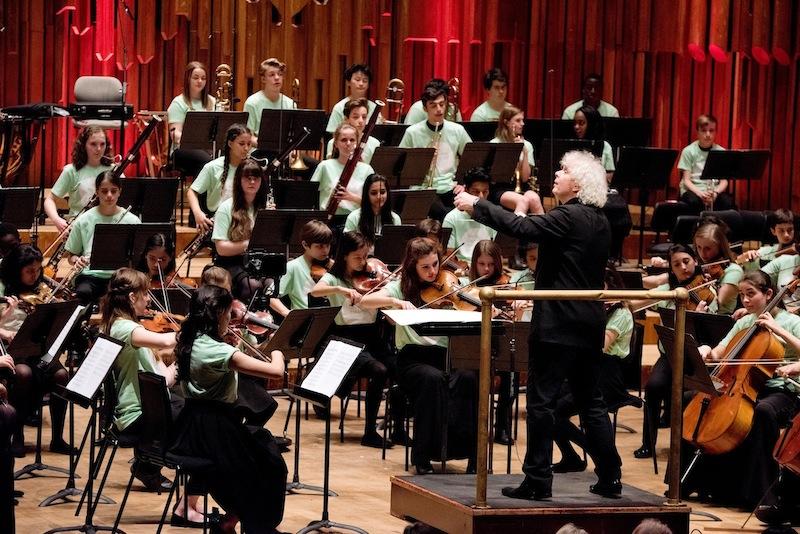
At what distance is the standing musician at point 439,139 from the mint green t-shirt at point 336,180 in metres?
0.82

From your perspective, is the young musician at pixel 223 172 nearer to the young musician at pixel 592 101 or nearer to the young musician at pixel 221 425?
the young musician at pixel 221 425

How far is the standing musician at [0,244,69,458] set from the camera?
7.06 meters

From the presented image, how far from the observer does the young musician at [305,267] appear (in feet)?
25.7

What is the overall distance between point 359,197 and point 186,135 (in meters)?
1.36

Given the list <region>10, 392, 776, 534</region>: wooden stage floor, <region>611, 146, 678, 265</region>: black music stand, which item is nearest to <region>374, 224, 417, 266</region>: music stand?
<region>10, 392, 776, 534</region>: wooden stage floor

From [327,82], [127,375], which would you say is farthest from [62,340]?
[327,82]

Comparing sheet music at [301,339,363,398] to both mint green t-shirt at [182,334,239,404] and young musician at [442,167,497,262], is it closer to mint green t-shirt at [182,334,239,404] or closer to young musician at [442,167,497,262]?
mint green t-shirt at [182,334,239,404]

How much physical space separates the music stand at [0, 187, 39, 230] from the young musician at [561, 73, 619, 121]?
15.8ft

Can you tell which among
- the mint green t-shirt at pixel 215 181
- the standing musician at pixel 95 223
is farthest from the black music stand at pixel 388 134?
the standing musician at pixel 95 223

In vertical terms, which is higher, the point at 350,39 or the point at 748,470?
the point at 350,39

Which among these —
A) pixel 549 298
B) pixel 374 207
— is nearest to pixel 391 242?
pixel 374 207

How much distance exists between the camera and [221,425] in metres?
5.61

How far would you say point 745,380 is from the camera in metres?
6.68

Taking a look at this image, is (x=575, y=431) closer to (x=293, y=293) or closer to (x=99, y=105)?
(x=293, y=293)
